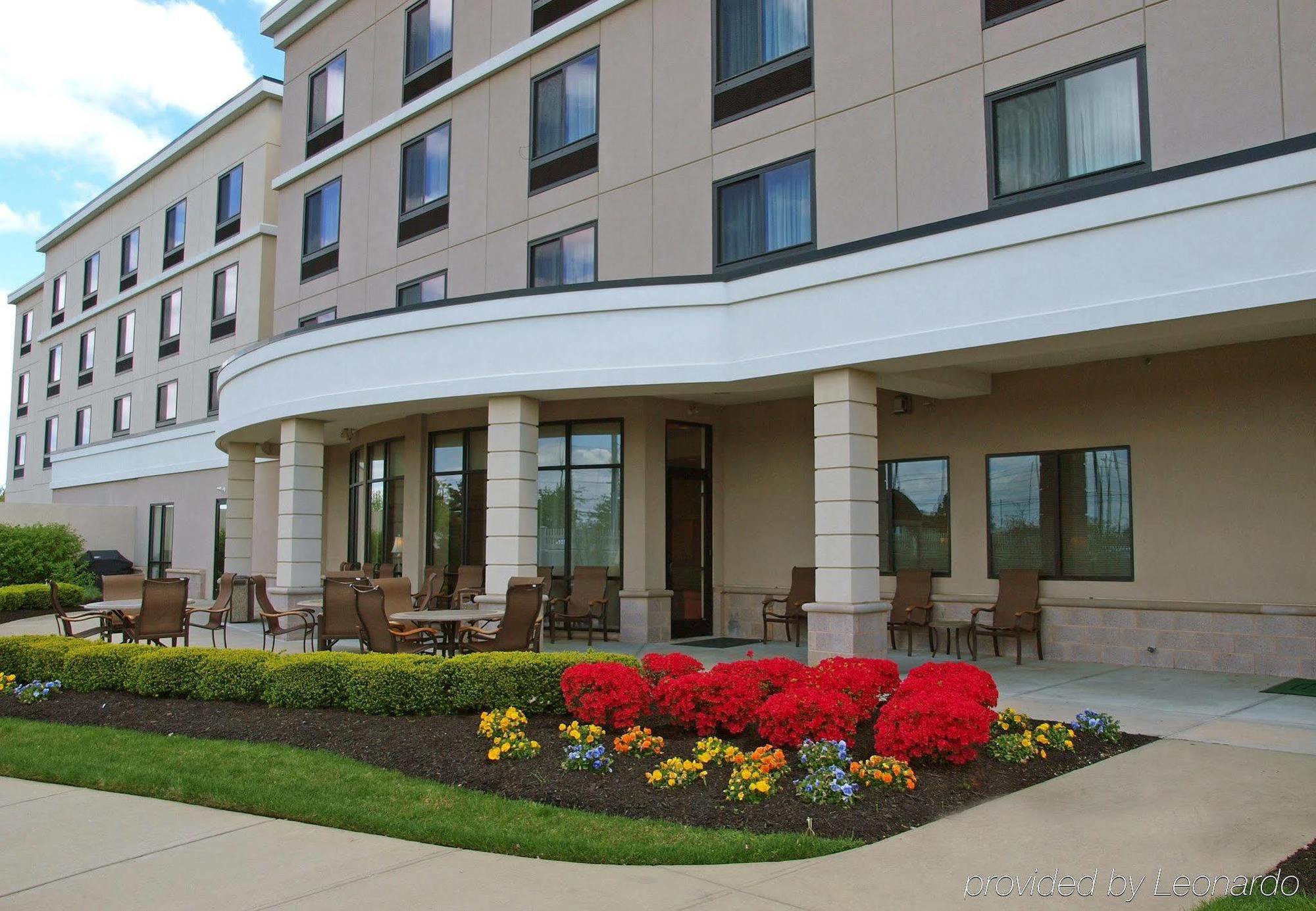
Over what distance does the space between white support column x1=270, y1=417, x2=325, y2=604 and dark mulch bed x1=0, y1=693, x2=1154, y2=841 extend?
7224 mm

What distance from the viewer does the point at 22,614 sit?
22.3m

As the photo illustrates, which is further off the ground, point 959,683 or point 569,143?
point 569,143

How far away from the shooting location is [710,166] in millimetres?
16250

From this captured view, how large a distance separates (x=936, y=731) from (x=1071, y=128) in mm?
8796

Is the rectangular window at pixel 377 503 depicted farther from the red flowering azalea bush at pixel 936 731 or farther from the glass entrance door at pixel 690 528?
the red flowering azalea bush at pixel 936 731

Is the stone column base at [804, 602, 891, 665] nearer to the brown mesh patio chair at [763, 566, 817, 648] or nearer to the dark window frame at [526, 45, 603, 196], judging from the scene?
the brown mesh patio chair at [763, 566, 817, 648]

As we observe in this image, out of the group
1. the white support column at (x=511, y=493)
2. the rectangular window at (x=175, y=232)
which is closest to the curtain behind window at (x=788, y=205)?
the white support column at (x=511, y=493)

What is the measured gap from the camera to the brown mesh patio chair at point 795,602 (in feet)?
50.6

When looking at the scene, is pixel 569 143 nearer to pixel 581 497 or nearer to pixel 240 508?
pixel 581 497

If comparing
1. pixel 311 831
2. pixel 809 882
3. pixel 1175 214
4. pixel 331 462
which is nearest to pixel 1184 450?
pixel 1175 214

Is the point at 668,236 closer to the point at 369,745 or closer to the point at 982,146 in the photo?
the point at 982,146

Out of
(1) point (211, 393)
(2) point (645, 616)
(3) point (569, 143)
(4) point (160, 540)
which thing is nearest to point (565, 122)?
(3) point (569, 143)

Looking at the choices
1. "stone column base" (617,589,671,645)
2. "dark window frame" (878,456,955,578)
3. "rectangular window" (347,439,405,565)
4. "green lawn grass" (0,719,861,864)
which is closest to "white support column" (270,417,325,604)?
"rectangular window" (347,439,405,565)

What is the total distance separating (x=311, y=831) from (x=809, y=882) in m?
2.89
